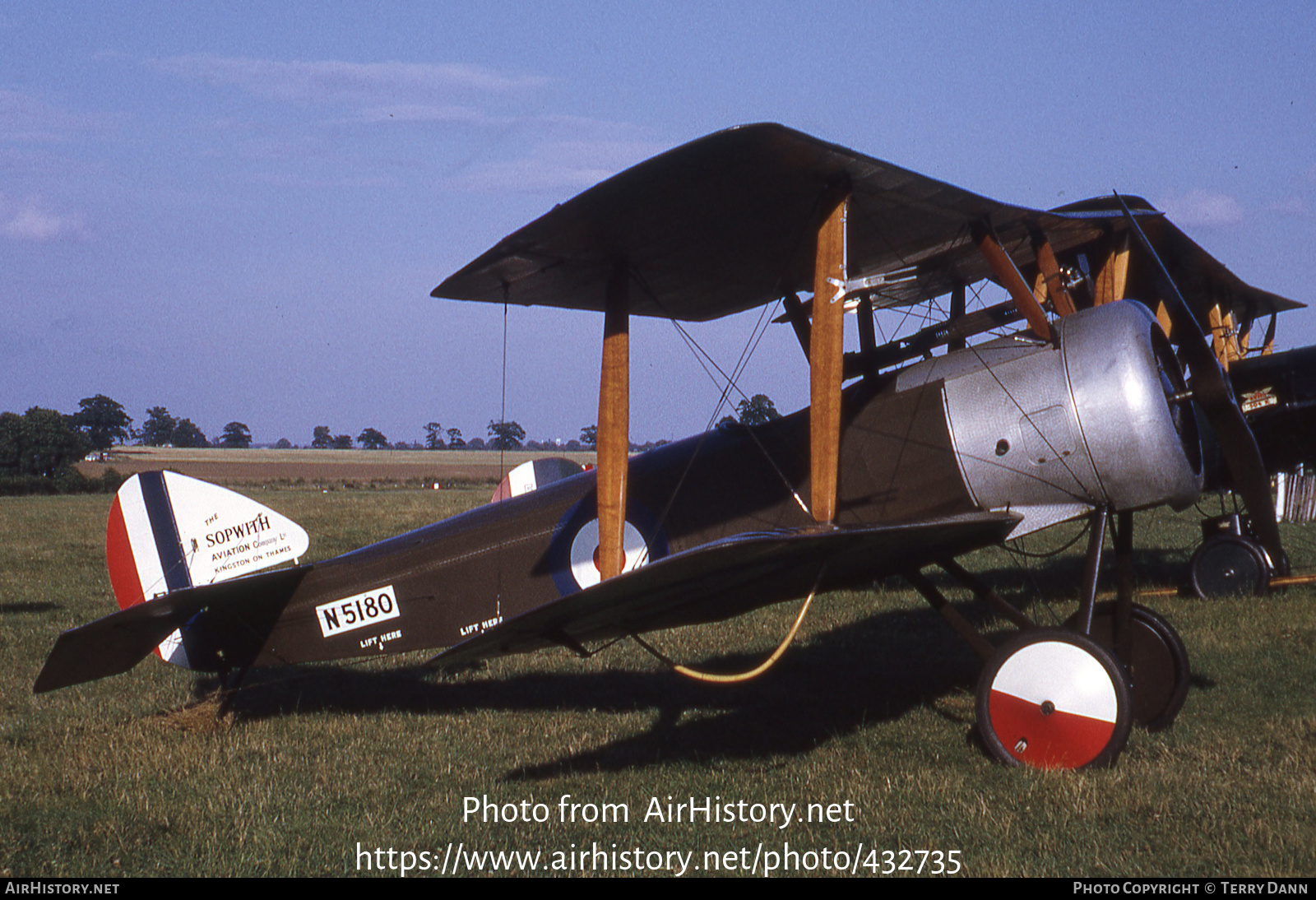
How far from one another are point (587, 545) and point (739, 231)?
2.05 metres

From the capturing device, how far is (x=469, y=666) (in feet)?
26.3

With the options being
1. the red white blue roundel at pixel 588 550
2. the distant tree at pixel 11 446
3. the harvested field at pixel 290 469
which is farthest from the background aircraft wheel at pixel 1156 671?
the distant tree at pixel 11 446

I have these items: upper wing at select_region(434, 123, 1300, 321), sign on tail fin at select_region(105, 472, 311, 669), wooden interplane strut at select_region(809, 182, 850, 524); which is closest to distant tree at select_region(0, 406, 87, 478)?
sign on tail fin at select_region(105, 472, 311, 669)

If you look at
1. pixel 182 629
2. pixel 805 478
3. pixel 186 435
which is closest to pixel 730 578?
pixel 805 478

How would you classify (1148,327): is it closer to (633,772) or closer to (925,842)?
(925,842)

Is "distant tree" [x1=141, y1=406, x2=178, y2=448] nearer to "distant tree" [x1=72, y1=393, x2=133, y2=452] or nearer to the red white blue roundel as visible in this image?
"distant tree" [x1=72, y1=393, x2=133, y2=452]

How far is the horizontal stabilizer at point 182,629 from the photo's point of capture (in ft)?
16.5

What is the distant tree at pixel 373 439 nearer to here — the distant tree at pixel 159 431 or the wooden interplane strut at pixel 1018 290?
the distant tree at pixel 159 431

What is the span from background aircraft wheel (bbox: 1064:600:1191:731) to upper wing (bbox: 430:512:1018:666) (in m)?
1.15

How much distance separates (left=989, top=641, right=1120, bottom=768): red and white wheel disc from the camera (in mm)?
4559

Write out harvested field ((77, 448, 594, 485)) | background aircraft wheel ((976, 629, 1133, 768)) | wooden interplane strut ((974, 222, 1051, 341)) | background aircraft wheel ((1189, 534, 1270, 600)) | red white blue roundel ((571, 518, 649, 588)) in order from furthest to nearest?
1. harvested field ((77, 448, 594, 485))
2. background aircraft wheel ((1189, 534, 1270, 600))
3. red white blue roundel ((571, 518, 649, 588))
4. wooden interplane strut ((974, 222, 1051, 341))
5. background aircraft wheel ((976, 629, 1133, 768))

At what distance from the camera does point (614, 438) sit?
5.05 meters

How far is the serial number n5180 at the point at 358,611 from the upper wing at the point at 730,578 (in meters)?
1.19

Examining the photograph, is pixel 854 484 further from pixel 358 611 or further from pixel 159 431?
pixel 159 431
